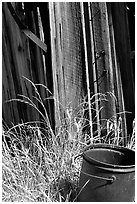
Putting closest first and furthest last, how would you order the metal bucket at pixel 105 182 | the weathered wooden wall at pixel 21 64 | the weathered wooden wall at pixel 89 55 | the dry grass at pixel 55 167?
the metal bucket at pixel 105 182 < the dry grass at pixel 55 167 < the weathered wooden wall at pixel 89 55 < the weathered wooden wall at pixel 21 64

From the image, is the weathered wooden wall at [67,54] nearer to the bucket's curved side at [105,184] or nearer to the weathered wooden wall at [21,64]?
the weathered wooden wall at [21,64]

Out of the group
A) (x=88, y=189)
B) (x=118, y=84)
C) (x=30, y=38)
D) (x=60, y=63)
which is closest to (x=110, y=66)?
(x=118, y=84)

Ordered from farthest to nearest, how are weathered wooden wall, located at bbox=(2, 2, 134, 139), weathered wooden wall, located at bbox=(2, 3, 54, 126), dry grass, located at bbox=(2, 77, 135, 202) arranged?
weathered wooden wall, located at bbox=(2, 3, 54, 126) < weathered wooden wall, located at bbox=(2, 2, 134, 139) < dry grass, located at bbox=(2, 77, 135, 202)

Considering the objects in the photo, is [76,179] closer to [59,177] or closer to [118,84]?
[59,177]

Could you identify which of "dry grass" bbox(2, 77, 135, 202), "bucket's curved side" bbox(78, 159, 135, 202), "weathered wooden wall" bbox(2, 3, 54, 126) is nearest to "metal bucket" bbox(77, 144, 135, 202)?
"bucket's curved side" bbox(78, 159, 135, 202)

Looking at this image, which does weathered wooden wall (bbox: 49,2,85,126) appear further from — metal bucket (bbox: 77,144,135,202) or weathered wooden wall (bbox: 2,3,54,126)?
metal bucket (bbox: 77,144,135,202)

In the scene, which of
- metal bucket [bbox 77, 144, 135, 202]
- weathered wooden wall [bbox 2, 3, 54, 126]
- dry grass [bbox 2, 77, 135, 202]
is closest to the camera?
metal bucket [bbox 77, 144, 135, 202]

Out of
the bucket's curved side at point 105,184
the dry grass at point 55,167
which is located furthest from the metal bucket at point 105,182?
the dry grass at point 55,167

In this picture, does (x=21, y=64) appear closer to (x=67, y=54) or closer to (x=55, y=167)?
(x=67, y=54)

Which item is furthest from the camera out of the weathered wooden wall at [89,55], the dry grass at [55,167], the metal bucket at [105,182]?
the weathered wooden wall at [89,55]

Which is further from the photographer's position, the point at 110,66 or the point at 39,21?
the point at 39,21

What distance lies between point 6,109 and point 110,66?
1612 millimetres

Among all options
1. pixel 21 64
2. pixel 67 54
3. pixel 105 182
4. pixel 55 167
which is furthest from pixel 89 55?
pixel 105 182

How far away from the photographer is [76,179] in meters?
2.91
